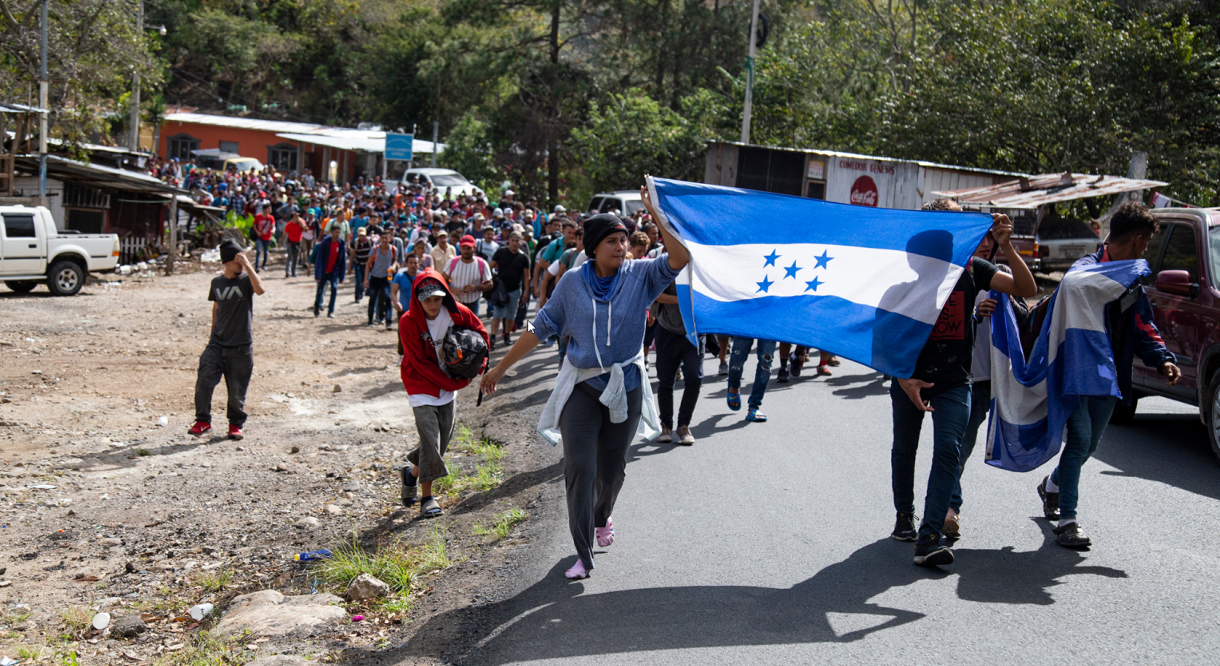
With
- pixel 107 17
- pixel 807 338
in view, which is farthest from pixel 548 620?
pixel 107 17

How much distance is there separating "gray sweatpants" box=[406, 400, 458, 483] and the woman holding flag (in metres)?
2.02

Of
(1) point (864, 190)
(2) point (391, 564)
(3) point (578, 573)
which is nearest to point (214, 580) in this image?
(2) point (391, 564)

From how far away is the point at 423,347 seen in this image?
272 inches

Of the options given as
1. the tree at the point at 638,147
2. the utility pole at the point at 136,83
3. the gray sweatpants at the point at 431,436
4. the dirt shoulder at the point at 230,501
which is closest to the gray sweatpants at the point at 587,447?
the dirt shoulder at the point at 230,501

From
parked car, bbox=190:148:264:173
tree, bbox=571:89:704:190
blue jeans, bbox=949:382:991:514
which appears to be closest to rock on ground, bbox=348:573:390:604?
blue jeans, bbox=949:382:991:514

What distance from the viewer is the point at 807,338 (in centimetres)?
543

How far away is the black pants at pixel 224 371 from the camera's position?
31.2ft

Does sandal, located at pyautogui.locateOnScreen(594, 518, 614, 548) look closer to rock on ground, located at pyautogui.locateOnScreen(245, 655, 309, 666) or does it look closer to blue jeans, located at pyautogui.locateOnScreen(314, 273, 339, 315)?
rock on ground, located at pyautogui.locateOnScreen(245, 655, 309, 666)

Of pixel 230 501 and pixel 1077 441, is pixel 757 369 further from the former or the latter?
pixel 230 501

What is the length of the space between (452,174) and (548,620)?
35.9 m

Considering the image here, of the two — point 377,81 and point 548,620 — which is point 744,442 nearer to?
point 548,620

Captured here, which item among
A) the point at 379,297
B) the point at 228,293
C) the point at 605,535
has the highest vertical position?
the point at 228,293

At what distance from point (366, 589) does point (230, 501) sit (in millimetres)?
3001

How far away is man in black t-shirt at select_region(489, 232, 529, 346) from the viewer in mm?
14477
